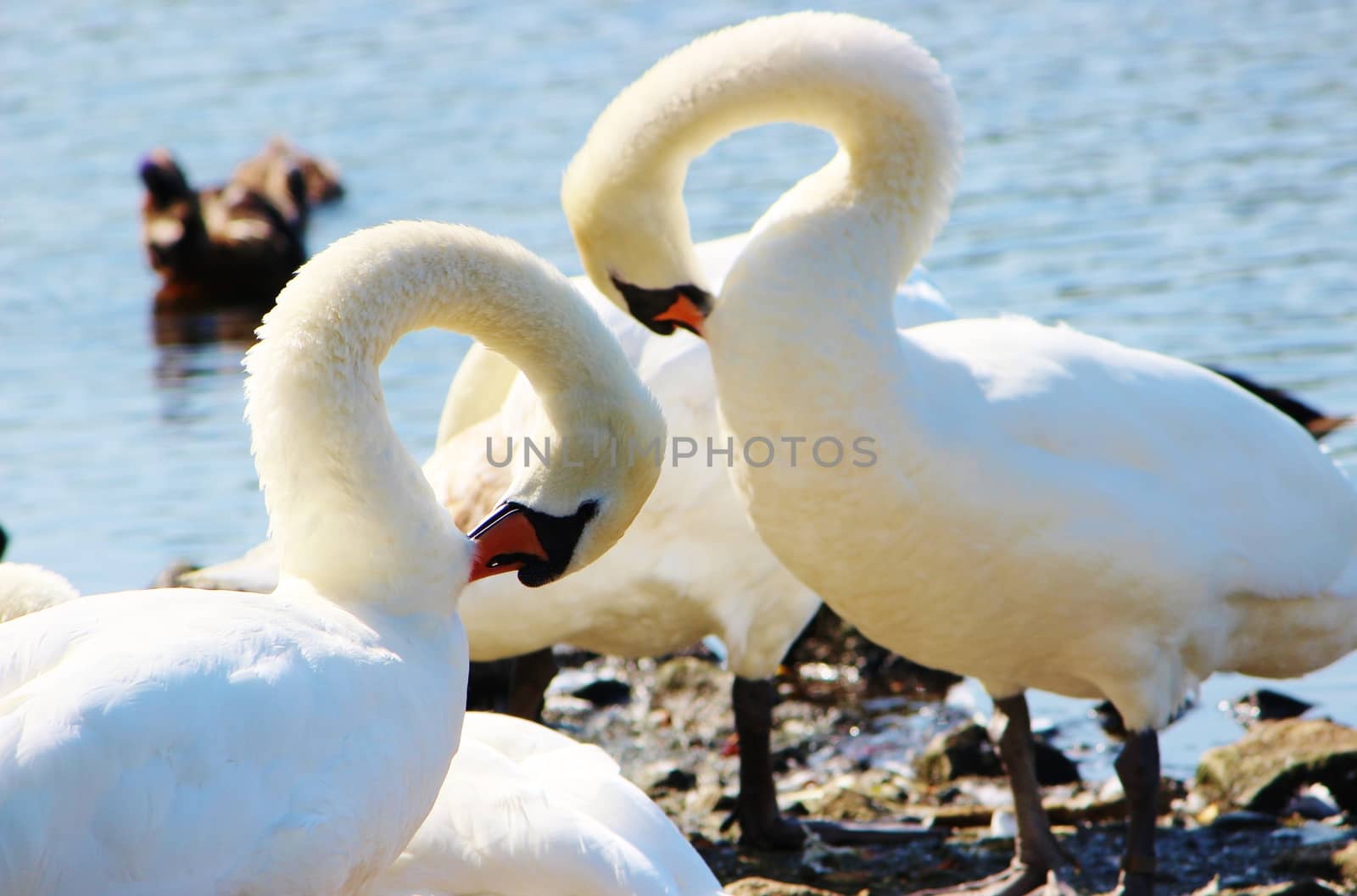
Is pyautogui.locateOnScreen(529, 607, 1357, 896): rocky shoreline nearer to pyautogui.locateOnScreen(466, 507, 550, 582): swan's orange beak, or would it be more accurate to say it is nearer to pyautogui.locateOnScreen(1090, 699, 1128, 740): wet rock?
pyautogui.locateOnScreen(1090, 699, 1128, 740): wet rock

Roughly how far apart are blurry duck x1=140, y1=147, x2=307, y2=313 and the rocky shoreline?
7932 mm

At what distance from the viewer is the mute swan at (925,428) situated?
4.80 meters

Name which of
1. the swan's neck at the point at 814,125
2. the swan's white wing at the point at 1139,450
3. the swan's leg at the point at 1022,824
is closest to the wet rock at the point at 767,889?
the swan's leg at the point at 1022,824

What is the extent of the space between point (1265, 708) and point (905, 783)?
1.22 meters

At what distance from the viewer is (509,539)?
149 inches

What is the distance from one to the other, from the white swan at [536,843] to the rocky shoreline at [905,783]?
101cm

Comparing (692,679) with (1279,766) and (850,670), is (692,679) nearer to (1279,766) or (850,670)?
(850,670)

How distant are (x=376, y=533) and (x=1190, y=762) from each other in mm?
3356

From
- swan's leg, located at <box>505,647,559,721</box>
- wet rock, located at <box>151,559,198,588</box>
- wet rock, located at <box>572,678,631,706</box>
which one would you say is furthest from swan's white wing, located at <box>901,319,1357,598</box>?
wet rock, located at <box>151,559,198,588</box>

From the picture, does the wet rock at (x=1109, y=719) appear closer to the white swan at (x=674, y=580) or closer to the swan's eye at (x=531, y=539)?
the white swan at (x=674, y=580)

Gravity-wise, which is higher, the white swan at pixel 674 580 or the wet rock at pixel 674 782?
the white swan at pixel 674 580

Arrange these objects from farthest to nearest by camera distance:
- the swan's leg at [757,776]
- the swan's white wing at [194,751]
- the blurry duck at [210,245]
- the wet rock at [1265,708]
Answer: the blurry duck at [210,245] → the wet rock at [1265,708] → the swan's leg at [757,776] → the swan's white wing at [194,751]

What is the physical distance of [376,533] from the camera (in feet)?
12.3

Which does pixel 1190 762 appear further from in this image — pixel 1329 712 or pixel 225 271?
pixel 225 271
